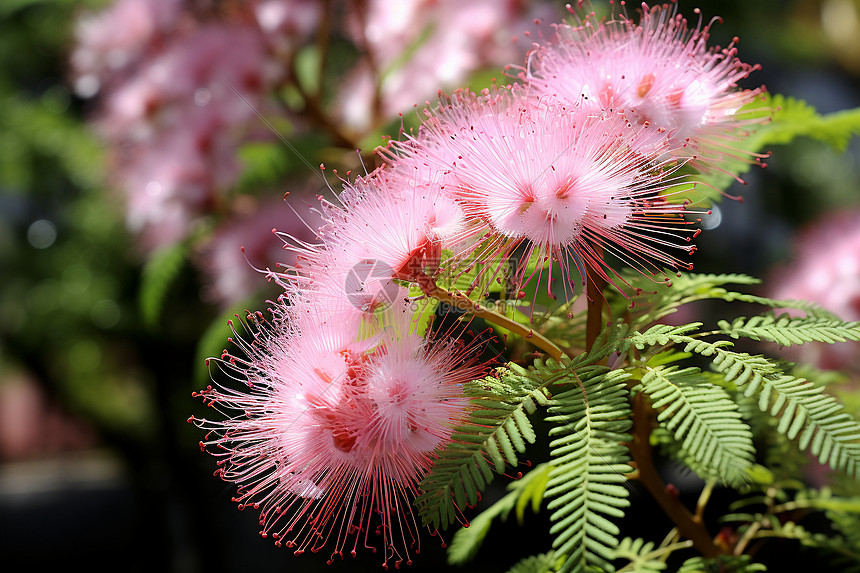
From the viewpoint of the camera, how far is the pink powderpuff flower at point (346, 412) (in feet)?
2.22

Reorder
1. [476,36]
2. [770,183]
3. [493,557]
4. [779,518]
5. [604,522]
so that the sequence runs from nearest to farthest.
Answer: [604,522], [779,518], [476,36], [770,183], [493,557]

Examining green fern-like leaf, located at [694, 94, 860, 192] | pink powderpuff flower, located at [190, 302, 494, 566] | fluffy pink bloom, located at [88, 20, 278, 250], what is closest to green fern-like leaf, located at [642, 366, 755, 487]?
pink powderpuff flower, located at [190, 302, 494, 566]

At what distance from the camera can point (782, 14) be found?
12.4ft

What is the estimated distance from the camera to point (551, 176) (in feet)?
2.18

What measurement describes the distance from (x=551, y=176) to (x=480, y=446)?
0.26 metres

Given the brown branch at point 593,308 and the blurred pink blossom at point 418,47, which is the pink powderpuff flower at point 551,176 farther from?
the blurred pink blossom at point 418,47

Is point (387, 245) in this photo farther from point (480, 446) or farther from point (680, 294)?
point (680, 294)

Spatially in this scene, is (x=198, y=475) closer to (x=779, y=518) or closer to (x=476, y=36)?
(x=476, y=36)

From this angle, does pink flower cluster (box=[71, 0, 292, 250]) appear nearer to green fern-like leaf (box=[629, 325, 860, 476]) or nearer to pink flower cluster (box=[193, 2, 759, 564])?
pink flower cluster (box=[193, 2, 759, 564])

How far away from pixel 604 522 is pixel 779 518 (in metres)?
0.59

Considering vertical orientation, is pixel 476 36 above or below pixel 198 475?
above

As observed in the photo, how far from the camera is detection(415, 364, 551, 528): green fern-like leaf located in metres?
0.61

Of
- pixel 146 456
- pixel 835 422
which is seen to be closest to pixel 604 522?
pixel 835 422

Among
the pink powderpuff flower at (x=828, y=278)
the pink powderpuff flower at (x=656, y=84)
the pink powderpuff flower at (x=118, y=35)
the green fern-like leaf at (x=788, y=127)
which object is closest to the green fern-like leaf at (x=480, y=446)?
the pink powderpuff flower at (x=656, y=84)
